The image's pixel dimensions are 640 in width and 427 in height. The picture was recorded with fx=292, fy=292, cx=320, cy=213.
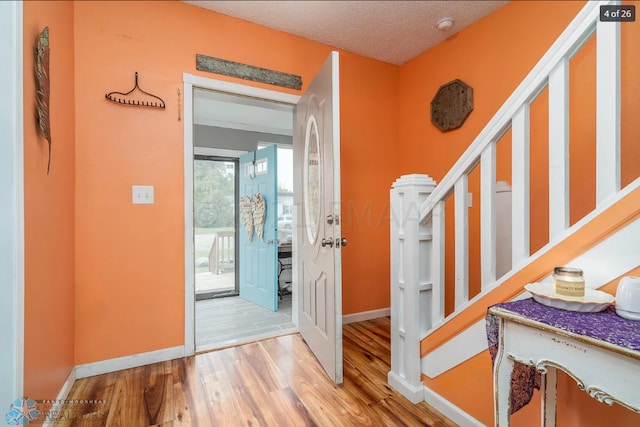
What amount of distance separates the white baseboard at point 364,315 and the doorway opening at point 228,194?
81 cm

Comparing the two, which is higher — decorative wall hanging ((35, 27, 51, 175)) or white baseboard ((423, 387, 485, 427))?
decorative wall hanging ((35, 27, 51, 175))

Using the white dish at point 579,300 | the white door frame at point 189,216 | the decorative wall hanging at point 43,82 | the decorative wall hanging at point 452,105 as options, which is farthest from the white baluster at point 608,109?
the white door frame at point 189,216

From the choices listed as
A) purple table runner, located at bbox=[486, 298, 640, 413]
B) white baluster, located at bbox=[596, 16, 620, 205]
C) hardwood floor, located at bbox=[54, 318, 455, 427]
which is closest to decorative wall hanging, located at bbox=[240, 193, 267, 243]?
hardwood floor, located at bbox=[54, 318, 455, 427]

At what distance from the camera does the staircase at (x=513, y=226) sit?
39.4 inches

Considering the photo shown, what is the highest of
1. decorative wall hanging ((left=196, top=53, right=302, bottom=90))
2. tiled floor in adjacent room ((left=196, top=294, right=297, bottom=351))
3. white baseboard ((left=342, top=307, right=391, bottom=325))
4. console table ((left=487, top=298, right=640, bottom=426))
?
decorative wall hanging ((left=196, top=53, right=302, bottom=90))

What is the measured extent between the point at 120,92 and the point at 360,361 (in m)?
2.52

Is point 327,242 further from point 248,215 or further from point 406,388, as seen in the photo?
point 248,215

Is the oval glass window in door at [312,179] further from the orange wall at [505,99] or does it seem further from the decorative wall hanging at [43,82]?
the decorative wall hanging at [43,82]

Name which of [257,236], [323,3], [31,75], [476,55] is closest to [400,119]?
[476,55]

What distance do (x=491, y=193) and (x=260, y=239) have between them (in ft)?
9.01

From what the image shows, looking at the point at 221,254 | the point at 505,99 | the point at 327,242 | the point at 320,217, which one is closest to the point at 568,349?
the point at 327,242

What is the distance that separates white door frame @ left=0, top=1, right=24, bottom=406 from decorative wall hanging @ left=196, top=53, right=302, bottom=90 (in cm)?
126

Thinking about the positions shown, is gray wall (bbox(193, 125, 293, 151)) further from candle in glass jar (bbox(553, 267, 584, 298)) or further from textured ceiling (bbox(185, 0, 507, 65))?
candle in glass jar (bbox(553, 267, 584, 298))

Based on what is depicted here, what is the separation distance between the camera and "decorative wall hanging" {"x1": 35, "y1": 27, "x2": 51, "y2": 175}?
1250 mm
